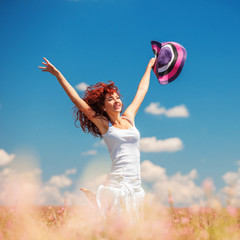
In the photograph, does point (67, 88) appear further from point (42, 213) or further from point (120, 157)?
point (42, 213)

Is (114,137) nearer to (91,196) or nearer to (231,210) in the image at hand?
(91,196)

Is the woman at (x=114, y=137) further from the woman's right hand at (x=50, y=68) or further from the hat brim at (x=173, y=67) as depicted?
the hat brim at (x=173, y=67)

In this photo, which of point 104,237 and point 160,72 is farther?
point 160,72

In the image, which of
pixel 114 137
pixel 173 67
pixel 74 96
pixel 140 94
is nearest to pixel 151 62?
pixel 173 67

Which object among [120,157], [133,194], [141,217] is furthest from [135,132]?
[141,217]

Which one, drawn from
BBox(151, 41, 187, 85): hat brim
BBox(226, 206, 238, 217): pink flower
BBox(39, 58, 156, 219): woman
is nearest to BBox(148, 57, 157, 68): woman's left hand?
BBox(151, 41, 187, 85): hat brim

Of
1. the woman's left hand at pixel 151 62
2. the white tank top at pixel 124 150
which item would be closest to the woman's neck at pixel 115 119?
the white tank top at pixel 124 150

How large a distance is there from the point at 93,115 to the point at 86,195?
4.54 feet

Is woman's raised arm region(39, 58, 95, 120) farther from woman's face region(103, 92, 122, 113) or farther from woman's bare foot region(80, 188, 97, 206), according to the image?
woman's bare foot region(80, 188, 97, 206)

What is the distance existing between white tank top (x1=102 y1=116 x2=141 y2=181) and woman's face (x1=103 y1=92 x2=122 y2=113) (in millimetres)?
488

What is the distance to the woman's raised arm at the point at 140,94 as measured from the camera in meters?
5.93

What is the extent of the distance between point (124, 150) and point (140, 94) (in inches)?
75.3

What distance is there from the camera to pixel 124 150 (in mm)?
4883

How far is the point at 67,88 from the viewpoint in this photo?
17.8 feet
